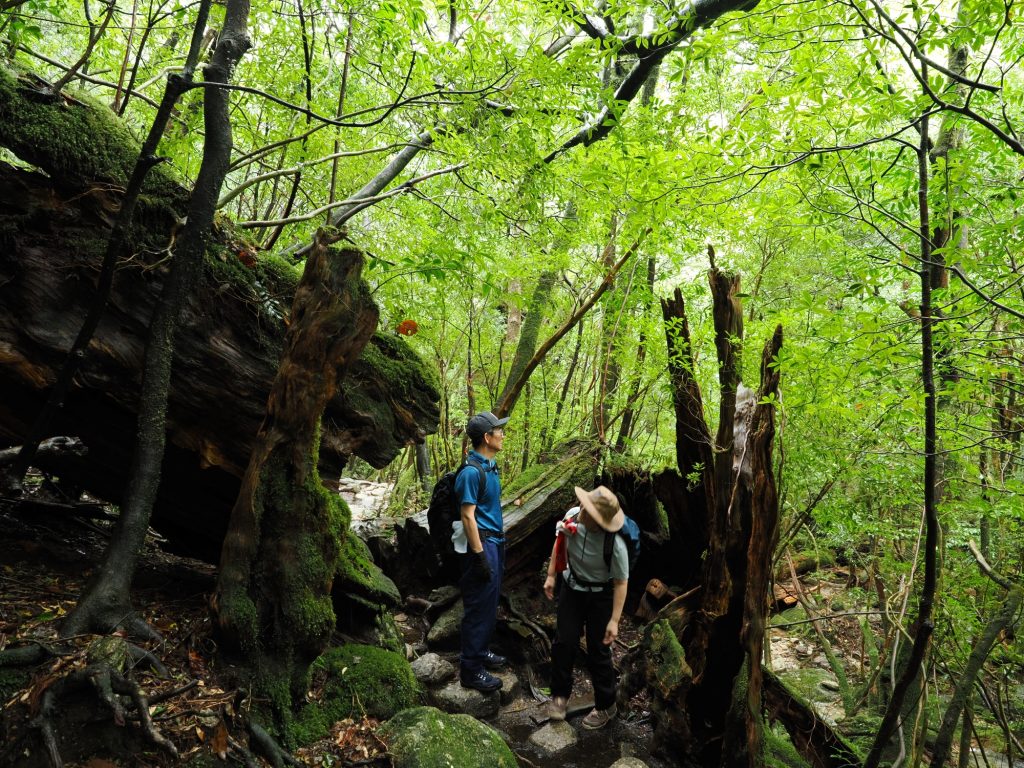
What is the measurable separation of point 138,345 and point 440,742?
11.2 ft

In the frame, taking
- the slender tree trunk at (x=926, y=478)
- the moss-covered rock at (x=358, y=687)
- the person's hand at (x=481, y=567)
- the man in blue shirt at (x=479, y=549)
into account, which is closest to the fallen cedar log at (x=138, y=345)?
the man in blue shirt at (x=479, y=549)

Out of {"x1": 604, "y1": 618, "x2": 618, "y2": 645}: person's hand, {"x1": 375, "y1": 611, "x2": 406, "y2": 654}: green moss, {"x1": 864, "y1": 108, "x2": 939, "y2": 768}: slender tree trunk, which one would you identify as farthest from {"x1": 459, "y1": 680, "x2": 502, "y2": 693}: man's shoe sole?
{"x1": 864, "y1": 108, "x2": 939, "y2": 768}: slender tree trunk

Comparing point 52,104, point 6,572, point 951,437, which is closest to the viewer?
point 52,104

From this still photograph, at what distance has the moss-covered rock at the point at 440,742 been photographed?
3518mm

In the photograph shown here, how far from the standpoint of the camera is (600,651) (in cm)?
514

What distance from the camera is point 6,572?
369 cm

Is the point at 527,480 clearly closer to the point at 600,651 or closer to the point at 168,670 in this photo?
the point at 600,651

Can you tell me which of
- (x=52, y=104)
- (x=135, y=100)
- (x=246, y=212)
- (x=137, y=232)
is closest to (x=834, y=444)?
(x=137, y=232)

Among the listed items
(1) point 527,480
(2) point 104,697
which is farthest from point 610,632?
(2) point 104,697

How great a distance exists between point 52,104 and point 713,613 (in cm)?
643

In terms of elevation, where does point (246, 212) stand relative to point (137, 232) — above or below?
above

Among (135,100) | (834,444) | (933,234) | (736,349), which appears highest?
(135,100)

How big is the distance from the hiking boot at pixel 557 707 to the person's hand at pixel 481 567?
1342 millimetres

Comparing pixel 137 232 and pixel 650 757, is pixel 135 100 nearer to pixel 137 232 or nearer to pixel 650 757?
pixel 137 232
